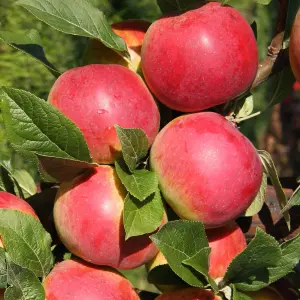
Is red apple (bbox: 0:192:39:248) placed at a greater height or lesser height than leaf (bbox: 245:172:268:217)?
greater

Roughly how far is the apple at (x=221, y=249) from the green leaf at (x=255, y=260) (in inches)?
1.4

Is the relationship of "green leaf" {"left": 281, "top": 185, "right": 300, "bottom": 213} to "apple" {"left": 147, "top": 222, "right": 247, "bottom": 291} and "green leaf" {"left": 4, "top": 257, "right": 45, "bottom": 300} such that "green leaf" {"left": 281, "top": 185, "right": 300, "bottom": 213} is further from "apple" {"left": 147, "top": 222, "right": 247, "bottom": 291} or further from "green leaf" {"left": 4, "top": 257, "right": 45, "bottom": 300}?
"green leaf" {"left": 4, "top": 257, "right": 45, "bottom": 300}

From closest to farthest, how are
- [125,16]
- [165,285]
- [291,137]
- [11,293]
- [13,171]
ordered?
[11,293]
[165,285]
[13,171]
[125,16]
[291,137]

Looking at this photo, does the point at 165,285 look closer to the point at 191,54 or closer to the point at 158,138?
the point at 158,138

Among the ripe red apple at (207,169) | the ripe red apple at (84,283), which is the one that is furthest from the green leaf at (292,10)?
the ripe red apple at (84,283)

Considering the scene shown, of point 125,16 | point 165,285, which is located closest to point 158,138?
point 165,285

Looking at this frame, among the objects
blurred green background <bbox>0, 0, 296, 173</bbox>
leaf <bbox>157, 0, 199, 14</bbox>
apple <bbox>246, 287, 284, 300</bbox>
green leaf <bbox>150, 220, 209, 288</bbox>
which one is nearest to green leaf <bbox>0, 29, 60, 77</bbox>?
leaf <bbox>157, 0, 199, 14</bbox>

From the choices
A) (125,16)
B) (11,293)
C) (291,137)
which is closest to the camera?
(11,293)

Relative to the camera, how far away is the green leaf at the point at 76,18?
0.75 m

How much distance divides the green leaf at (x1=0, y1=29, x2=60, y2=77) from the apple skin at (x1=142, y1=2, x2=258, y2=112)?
145 mm

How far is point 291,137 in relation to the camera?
3467mm

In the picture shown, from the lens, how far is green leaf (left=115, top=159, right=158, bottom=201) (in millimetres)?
704

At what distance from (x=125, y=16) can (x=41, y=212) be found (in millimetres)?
1646

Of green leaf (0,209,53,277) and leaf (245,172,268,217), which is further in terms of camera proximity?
leaf (245,172,268,217)
